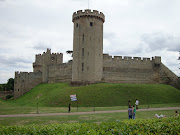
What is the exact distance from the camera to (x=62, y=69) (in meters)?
57.0

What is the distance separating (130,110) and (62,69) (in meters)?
40.3

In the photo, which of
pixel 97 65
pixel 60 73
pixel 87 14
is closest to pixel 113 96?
pixel 97 65

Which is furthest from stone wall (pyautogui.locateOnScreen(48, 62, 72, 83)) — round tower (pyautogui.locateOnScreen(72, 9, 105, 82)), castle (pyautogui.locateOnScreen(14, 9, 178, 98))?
round tower (pyautogui.locateOnScreen(72, 9, 105, 82))

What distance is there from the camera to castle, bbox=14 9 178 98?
4534 cm

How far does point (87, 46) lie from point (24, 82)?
27415 millimetres

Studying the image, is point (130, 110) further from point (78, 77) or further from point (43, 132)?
point (78, 77)

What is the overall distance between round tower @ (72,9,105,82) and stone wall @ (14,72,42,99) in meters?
22.1

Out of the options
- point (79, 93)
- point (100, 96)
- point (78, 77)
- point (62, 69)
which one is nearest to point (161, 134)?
point (100, 96)

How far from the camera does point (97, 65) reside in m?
46.2

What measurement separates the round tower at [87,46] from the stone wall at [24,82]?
2210 centimetres

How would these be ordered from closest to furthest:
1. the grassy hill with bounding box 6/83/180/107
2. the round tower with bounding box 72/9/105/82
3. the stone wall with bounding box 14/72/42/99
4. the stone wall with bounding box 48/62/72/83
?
the grassy hill with bounding box 6/83/180/107, the round tower with bounding box 72/9/105/82, the stone wall with bounding box 48/62/72/83, the stone wall with bounding box 14/72/42/99

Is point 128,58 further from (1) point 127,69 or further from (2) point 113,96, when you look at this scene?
(2) point 113,96

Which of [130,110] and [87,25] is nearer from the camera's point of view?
[130,110]

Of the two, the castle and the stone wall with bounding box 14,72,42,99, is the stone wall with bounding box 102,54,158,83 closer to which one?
the castle
